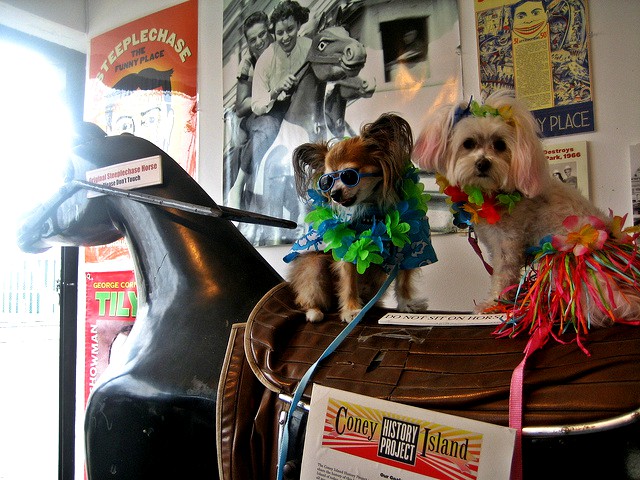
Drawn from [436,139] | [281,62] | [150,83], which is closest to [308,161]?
[436,139]

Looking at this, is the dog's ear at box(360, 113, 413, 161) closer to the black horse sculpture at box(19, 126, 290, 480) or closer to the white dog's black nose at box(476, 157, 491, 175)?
the white dog's black nose at box(476, 157, 491, 175)

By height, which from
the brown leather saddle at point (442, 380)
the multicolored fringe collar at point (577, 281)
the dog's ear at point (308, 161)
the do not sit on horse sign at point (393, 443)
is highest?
the dog's ear at point (308, 161)

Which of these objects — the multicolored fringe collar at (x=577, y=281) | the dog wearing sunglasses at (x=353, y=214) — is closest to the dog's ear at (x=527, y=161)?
the multicolored fringe collar at (x=577, y=281)

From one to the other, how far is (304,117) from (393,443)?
1.31m

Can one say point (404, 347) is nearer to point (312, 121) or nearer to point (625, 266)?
point (625, 266)

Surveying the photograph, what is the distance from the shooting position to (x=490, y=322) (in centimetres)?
72

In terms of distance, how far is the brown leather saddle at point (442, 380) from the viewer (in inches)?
20.5

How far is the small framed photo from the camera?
126 cm

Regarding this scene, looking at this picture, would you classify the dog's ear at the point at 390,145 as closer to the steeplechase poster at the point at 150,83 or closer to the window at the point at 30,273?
the steeplechase poster at the point at 150,83

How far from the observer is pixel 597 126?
126 centimetres

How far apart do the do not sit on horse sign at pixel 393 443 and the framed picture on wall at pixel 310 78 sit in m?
1.07

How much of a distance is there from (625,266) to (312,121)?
4.00ft

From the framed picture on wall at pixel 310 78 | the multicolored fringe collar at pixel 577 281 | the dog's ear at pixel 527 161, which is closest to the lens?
the multicolored fringe collar at pixel 577 281

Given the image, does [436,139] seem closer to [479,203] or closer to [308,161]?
[479,203]
